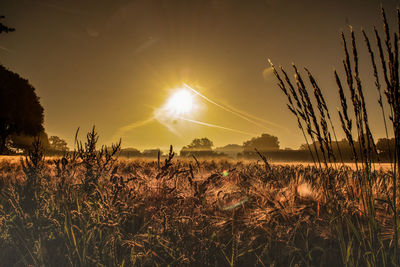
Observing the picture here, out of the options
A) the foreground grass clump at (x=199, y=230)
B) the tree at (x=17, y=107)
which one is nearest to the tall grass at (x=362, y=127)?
the foreground grass clump at (x=199, y=230)

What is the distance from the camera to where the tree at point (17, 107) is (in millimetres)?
23828

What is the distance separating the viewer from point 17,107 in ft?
83.0

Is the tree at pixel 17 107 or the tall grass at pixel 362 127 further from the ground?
the tree at pixel 17 107

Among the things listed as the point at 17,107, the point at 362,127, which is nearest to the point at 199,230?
the point at 362,127

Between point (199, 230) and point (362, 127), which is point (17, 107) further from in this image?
point (362, 127)

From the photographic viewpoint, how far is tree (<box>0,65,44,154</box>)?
23828 mm

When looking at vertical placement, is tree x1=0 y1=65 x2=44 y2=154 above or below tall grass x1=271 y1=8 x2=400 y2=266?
above

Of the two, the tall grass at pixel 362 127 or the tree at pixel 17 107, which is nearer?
the tall grass at pixel 362 127

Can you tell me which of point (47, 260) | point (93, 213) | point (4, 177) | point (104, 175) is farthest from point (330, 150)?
point (4, 177)

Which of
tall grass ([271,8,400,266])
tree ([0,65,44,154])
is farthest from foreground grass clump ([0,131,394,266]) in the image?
tree ([0,65,44,154])

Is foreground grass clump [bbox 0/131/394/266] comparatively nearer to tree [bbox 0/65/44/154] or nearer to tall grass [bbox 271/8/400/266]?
tall grass [bbox 271/8/400/266]

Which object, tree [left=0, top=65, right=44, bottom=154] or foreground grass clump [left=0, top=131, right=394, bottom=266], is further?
tree [left=0, top=65, right=44, bottom=154]

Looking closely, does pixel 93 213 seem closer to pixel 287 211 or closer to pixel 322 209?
pixel 287 211

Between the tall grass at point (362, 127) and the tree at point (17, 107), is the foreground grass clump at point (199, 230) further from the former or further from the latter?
the tree at point (17, 107)
